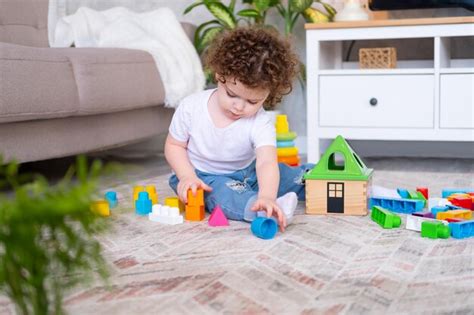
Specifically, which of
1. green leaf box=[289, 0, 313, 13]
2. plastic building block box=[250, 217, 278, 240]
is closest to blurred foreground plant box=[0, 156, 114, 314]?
plastic building block box=[250, 217, 278, 240]

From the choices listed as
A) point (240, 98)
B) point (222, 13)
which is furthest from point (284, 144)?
point (222, 13)

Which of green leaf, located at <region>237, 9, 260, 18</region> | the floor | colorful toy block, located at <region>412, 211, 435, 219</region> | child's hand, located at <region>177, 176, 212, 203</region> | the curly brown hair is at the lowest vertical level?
the floor

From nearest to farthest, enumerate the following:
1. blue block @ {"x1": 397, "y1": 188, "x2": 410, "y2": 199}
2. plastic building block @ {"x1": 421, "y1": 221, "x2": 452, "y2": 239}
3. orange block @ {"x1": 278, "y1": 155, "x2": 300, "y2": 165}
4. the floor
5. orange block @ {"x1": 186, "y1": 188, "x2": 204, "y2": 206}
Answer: the floor < plastic building block @ {"x1": 421, "y1": 221, "x2": 452, "y2": 239} < orange block @ {"x1": 186, "y1": 188, "x2": 204, "y2": 206} < blue block @ {"x1": 397, "y1": 188, "x2": 410, "y2": 199} < orange block @ {"x1": 278, "y1": 155, "x2": 300, "y2": 165}

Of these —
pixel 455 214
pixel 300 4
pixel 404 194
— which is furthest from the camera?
pixel 300 4

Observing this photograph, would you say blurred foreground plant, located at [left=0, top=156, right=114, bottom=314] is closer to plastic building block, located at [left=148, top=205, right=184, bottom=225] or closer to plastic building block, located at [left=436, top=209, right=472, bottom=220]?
plastic building block, located at [left=148, top=205, right=184, bottom=225]

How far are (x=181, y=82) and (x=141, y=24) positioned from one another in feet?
1.15

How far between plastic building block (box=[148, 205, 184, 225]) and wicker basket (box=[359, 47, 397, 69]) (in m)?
1.20

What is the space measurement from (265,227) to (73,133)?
877mm

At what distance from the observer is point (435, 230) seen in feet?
4.32

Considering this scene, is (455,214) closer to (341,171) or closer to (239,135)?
(341,171)

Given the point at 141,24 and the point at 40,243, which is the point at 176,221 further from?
the point at 141,24

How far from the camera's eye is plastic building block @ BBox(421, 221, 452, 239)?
4.31ft

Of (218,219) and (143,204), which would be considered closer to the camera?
(218,219)

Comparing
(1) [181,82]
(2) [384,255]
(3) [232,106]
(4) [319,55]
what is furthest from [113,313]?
(4) [319,55]
